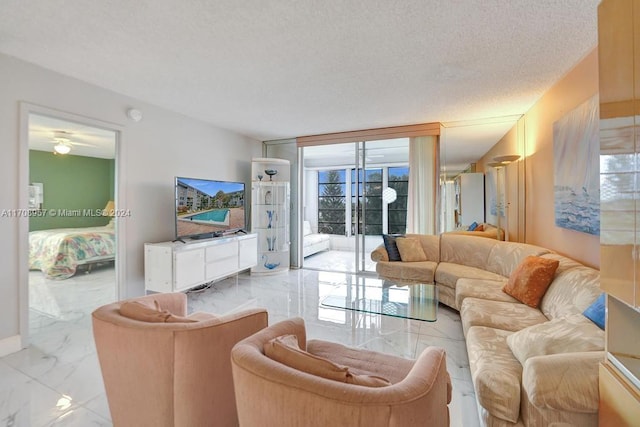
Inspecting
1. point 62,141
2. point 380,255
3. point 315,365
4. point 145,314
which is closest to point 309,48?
point 145,314

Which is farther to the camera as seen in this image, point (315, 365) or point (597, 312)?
point (597, 312)

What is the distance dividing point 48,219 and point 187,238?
2894 millimetres

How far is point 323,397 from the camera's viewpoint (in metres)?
0.77

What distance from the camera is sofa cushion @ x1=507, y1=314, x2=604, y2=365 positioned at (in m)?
1.36

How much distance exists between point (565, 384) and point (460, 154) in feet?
12.9

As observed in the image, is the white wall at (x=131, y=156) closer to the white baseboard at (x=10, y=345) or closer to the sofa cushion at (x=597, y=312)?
the white baseboard at (x=10, y=345)

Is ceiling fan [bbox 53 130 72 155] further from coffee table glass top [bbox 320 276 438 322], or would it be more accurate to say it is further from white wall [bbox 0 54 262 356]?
coffee table glass top [bbox 320 276 438 322]

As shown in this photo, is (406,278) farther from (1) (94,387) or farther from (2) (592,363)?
(1) (94,387)

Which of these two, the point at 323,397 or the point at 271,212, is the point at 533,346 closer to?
the point at 323,397

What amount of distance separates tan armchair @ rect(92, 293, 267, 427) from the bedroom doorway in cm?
250

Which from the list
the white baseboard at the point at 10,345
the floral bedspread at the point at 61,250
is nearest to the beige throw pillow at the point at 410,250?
the white baseboard at the point at 10,345

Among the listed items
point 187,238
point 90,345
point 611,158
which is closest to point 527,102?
point 611,158

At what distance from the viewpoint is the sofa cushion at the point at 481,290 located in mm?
2527

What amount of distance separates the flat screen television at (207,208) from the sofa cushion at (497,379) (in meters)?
3.35
